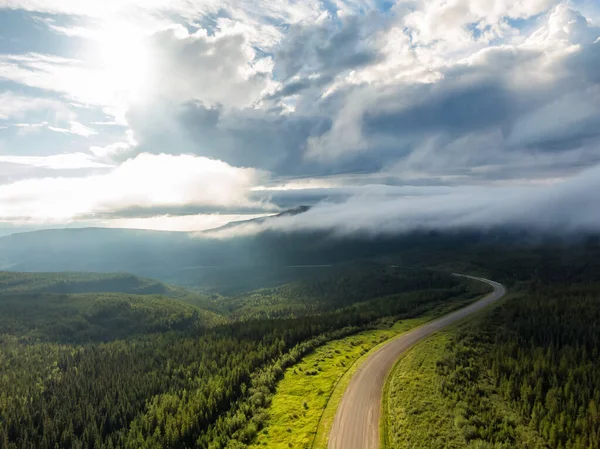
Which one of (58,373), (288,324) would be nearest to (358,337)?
(288,324)

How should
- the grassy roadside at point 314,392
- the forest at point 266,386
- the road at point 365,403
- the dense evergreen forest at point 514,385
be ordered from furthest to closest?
1. the forest at point 266,386
2. the grassy roadside at point 314,392
3. the road at point 365,403
4. the dense evergreen forest at point 514,385

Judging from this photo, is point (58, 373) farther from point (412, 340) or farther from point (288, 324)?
point (412, 340)

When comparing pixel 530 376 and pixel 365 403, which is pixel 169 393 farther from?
pixel 530 376

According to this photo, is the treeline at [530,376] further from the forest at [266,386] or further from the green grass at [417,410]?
the green grass at [417,410]

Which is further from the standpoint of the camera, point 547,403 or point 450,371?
point 450,371

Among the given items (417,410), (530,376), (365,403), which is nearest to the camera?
(417,410)

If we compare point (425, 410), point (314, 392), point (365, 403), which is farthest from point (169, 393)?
point (425, 410)

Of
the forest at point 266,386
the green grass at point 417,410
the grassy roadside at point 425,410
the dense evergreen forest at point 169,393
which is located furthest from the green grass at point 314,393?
the grassy roadside at point 425,410
